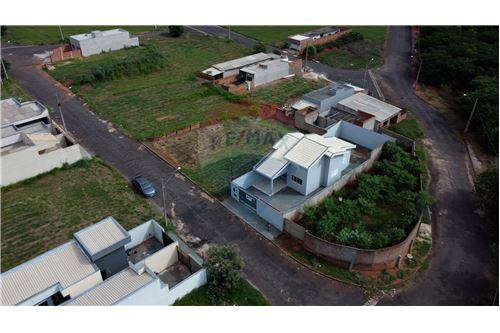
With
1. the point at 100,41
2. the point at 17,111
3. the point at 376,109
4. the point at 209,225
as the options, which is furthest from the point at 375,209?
the point at 100,41

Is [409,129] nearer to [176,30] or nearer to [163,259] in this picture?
[163,259]

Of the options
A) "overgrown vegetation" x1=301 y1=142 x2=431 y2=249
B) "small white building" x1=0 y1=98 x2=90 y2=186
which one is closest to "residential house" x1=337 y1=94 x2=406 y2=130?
"overgrown vegetation" x1=301 y1=142 x2=431 y2=249

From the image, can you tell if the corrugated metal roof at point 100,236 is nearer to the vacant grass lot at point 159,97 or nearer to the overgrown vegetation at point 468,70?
the vacant grass lot at point 159,97

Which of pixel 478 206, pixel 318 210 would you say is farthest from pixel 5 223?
pixel 478 206

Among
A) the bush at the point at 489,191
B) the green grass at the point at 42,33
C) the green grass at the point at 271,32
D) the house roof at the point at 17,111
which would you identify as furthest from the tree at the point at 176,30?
the bush at the point at 489,191

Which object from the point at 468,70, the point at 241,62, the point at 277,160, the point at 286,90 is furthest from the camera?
A: the point at 241,62

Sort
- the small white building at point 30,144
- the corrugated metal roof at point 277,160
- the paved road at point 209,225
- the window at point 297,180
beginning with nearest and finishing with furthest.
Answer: the paved road at point 209,225
the corrugated metal roof at point 277,160
the window at point 297,180
the small white building at point 30,144
